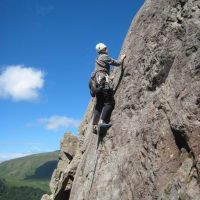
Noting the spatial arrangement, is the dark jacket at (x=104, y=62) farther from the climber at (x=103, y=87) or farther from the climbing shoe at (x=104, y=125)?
the climbing shoe at (x=104, y=125)

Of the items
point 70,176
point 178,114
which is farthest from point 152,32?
point 70,176

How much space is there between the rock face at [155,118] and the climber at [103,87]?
0.46 m

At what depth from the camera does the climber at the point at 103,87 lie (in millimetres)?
19672

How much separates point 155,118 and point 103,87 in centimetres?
437

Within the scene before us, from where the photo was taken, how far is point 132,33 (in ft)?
70.0

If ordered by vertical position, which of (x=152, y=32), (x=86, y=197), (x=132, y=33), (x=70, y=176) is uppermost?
(x=132, y=33)

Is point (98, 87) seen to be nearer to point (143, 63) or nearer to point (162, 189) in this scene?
point (143, 63)

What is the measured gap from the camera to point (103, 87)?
19609mm

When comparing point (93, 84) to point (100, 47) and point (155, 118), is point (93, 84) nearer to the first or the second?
point (100, 47)

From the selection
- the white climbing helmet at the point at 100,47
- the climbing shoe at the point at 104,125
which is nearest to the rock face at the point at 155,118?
the climbing shoe at the point at 104,125

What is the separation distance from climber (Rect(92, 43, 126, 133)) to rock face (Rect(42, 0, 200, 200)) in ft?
1.50

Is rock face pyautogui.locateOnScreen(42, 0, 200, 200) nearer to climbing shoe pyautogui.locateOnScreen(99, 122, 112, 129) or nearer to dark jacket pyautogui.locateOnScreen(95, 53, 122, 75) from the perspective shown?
climbing shoe pyautogui.locateOnScreen(99, 122, 112, 129)

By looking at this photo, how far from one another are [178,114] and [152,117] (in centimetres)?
183

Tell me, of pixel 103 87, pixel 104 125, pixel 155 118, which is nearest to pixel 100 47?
pixel 103 87
